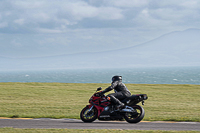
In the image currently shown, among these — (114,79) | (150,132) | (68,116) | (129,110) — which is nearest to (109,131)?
(150,132)

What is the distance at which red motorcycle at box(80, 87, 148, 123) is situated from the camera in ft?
35.0

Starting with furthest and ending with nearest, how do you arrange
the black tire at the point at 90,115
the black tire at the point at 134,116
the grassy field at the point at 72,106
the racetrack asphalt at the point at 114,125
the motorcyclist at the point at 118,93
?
the grassy field at the point at 72,106 → the black tire at the point at 90,115 → the motorcyclist at the point at 118,93 → the black tire at the point at 134,116 → the racetrack asphalt at the point at 114,125

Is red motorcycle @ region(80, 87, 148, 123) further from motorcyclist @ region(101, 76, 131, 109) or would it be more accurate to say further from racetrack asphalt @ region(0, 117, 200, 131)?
racetrack asphalt @ region(0, 117, 200, 131)

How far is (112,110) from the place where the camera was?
11094mm

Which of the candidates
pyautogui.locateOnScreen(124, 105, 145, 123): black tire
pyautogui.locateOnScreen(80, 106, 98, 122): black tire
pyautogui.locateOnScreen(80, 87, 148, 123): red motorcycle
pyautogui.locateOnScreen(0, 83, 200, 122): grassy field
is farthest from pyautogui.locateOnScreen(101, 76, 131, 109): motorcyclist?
pyautogui.locateOnScreen(0, 83, 200, 122): grassy field

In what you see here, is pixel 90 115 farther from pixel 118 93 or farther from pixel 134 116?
pixel 134 116

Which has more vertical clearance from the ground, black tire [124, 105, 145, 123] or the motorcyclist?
the motorcyclist

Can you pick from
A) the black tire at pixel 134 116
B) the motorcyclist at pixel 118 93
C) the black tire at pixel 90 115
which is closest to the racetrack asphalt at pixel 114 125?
the black tire at pixel 134 116

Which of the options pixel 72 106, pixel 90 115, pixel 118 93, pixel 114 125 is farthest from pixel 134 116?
pixel 72 106

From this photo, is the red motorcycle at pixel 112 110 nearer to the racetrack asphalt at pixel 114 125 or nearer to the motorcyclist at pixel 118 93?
the motorcyclist at pixel 118 93

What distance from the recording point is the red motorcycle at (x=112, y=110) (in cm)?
1067

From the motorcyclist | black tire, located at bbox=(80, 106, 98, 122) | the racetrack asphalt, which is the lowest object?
the racetrack asphalt

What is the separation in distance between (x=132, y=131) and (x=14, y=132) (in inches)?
158

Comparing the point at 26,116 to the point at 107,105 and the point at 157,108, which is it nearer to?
the point at 107,105
